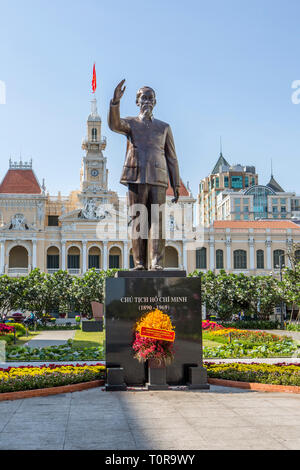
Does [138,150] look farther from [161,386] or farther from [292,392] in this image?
[292,392]

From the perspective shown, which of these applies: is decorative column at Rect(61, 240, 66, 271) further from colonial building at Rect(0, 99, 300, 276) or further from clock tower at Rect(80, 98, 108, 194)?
clock tower at Rect(80, 98, 108, 194)

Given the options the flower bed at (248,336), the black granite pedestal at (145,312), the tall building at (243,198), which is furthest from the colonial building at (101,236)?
the black granite pedestal at (145,312)

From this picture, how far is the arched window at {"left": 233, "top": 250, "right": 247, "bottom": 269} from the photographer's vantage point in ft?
217

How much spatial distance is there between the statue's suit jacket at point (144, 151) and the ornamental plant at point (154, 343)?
9.18ft

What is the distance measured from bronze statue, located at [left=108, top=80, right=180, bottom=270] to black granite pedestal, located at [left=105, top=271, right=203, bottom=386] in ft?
2.86

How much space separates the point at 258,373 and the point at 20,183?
62485 mm

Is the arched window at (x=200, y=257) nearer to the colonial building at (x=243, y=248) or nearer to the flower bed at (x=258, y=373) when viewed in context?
the colonial building at (x=243, y=248)

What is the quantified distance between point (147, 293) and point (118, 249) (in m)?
56.4

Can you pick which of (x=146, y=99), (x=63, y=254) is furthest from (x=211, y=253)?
(x=146, y=99)

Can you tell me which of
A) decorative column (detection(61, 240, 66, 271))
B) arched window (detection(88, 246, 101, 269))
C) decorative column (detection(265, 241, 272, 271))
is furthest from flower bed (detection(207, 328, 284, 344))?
decorative column (detection(265, 241, 272, 271))

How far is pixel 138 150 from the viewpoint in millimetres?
11477

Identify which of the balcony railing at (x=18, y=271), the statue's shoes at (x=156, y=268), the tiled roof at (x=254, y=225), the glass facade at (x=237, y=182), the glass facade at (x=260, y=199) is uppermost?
the glass facade at (x=237, y=182)

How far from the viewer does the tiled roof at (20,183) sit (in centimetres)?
6906

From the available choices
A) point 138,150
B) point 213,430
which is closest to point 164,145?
point 138,150
